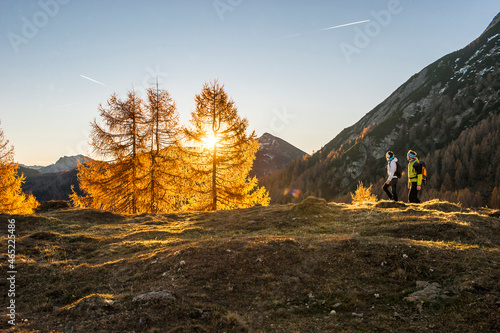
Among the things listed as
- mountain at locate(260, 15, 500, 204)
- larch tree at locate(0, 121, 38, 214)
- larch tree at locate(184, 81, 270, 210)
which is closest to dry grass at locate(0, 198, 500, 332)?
larch tree at locate(184, 81, 270, 210)

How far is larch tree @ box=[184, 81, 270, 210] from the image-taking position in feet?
78.4

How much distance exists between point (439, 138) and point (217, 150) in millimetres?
176842

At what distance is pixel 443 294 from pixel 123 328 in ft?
18.5

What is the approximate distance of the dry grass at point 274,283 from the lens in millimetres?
4418

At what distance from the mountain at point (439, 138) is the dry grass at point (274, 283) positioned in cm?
12898

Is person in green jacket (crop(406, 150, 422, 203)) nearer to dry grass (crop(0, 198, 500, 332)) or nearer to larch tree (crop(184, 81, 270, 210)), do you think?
dry grass (crop(0, 198, 500, 332))

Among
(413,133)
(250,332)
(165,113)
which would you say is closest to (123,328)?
(250,332)

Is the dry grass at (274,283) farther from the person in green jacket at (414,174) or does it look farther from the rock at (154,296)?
the person in green jacket at (414,174)

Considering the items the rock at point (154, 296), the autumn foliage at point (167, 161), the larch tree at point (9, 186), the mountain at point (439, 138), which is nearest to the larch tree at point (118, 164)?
the autumn foliage at point (167, 161)

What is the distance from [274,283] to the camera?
5914 mm

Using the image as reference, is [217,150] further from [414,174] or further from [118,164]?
[414,174]

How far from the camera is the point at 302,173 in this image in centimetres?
17288

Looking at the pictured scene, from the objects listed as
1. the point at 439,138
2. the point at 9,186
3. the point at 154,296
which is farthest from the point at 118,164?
the point at 439,138

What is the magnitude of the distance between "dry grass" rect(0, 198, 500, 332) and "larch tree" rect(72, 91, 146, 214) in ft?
50.7
